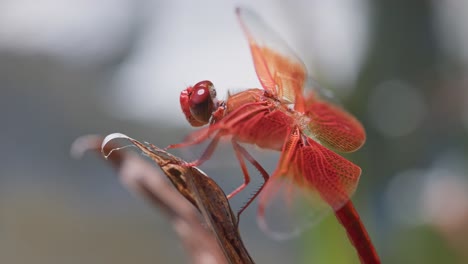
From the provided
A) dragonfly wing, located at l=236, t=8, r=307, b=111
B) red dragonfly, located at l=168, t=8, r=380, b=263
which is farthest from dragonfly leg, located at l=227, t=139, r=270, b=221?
dragonfly wing, located at l=236, t=8, r=307, b=111

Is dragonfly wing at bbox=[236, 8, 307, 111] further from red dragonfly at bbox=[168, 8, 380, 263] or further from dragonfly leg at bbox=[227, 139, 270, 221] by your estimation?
dragonfly leg at bbox=[227, 139, 270, 221]

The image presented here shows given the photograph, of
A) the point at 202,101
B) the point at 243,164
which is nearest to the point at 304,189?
the point at 243,164

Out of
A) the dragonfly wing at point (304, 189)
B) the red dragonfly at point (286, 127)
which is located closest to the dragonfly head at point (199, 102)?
the red dragonfly at point (286, 127)

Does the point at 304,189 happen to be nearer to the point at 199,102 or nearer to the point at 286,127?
the point at 286,127

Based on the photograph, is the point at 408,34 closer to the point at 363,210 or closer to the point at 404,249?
the point at 404,249

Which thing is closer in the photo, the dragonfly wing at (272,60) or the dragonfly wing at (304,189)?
the dragonfly wing at (304,189)

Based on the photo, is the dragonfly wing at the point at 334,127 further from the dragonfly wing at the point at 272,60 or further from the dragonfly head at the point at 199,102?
the dragonfly head at the point at 199,102
